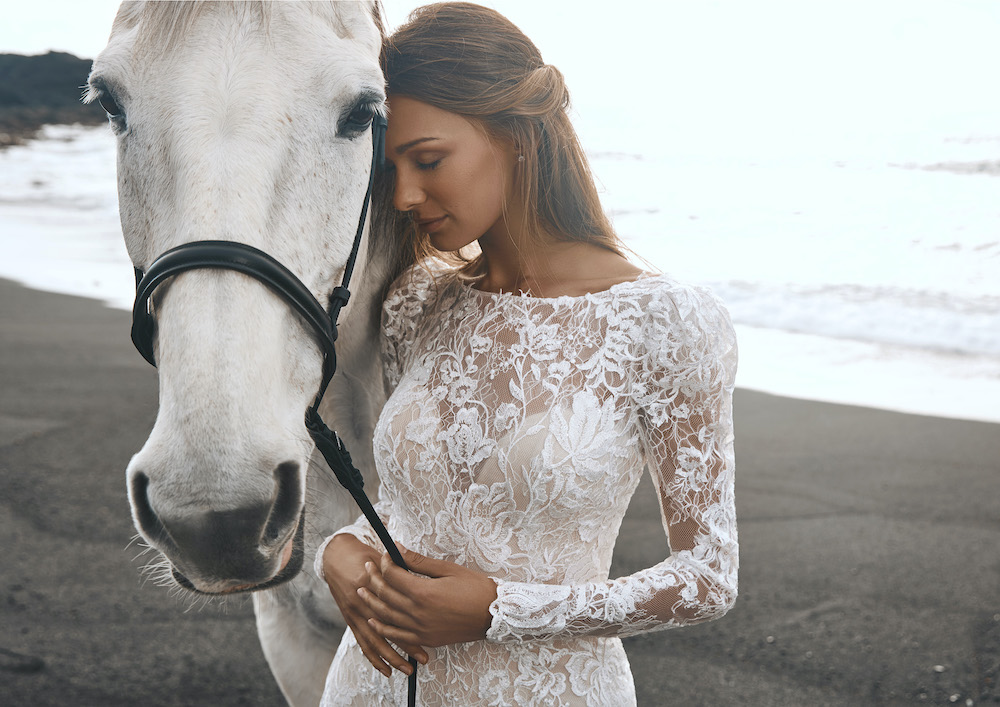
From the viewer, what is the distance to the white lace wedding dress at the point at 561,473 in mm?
1239

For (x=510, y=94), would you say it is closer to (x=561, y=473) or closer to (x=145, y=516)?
(x=561, y=473)

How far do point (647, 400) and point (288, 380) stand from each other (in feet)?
1.92

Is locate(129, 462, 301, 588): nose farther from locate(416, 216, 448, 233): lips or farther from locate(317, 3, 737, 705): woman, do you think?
locate(416, 216, 448, 233): lips

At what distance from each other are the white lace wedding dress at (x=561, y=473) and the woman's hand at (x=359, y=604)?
8 centimetres

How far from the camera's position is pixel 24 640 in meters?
3.19

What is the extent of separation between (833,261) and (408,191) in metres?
7.37

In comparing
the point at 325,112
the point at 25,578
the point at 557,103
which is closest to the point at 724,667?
the point at 557,103

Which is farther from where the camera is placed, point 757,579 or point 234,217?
point 757,579

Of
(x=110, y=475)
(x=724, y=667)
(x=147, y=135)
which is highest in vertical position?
(x=147, y=135)

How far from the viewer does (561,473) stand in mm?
1238

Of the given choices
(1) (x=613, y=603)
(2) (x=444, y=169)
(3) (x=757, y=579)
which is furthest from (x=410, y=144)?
(3) (x=757, y=579)

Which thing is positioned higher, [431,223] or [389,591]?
[431,223]

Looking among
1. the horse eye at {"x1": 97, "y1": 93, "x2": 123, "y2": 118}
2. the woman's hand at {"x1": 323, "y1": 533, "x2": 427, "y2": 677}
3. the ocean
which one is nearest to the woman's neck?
the woman's hand at {"x1": 323, "y1": 533, "x2": 427, "y2": 677}

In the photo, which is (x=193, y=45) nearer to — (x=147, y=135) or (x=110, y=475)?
(x=147, y=135)
